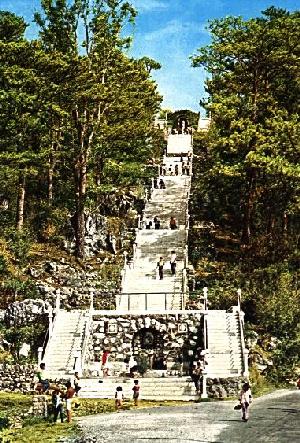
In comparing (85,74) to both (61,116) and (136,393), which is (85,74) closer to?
(61,116)

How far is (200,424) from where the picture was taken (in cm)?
2245

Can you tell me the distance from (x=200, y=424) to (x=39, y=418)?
5.82 m

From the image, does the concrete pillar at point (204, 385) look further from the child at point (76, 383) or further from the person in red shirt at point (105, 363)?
the child at point (76, 383)

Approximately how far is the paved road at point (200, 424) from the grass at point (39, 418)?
2.73 feet

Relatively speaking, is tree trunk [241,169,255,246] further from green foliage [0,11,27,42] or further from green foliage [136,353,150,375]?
green foliage [0,11,27,42]

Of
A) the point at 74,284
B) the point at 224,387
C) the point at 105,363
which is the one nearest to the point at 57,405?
the point at 224,387

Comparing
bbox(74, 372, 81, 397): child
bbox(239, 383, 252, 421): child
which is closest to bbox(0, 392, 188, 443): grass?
bbox(74, 372, 81, 397): child

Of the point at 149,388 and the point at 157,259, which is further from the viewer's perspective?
the point at 157,259

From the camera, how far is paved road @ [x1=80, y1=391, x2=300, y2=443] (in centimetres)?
2042

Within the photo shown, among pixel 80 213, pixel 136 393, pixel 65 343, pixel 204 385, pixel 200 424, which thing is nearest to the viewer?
A: pixel 200 424

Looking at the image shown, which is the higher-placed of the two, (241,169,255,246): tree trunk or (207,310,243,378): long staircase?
(241,169,255,246): tree trunk

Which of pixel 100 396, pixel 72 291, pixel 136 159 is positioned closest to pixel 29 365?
pixel 100 396

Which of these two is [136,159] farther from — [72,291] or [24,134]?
[72,291]

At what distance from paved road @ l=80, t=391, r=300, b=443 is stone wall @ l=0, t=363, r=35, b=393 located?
6325mm
